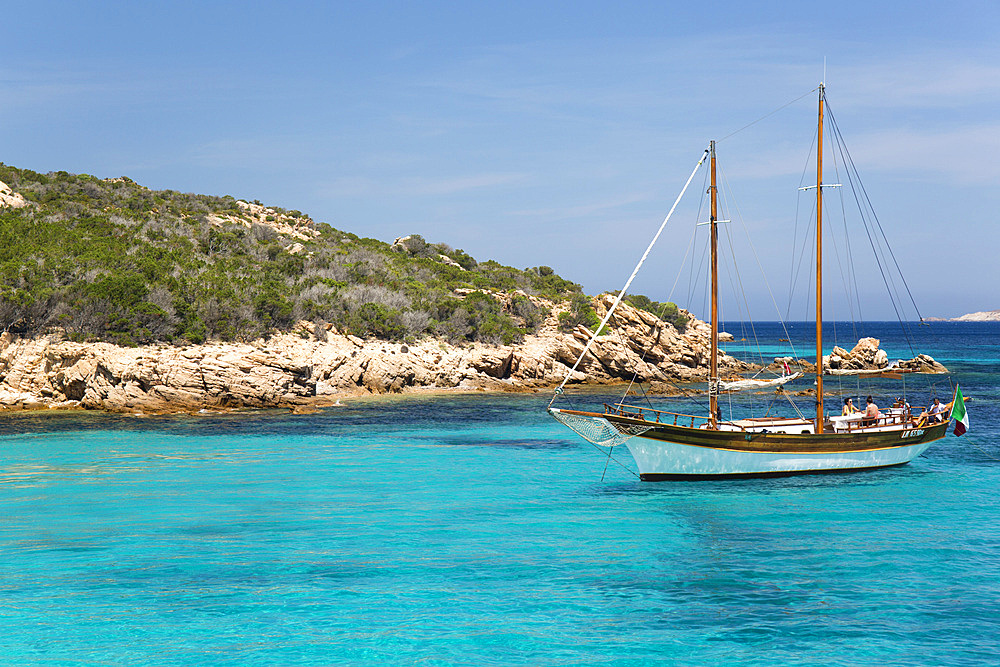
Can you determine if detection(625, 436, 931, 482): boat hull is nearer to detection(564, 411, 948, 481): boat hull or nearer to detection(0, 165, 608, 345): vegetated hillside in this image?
detection(564, 411, 948, 481): boat hull

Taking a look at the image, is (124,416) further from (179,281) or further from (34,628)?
(34,628)

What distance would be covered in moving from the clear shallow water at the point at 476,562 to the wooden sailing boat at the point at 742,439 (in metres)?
0.61

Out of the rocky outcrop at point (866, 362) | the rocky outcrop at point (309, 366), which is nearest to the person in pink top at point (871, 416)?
the rocky outcrop at point (309, 366)

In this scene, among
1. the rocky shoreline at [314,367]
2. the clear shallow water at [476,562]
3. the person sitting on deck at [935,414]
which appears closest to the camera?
the clear shallow water at [476,562]

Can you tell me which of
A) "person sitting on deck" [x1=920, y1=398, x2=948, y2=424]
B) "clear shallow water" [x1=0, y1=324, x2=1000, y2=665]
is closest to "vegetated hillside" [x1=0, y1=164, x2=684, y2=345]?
"clear shallow water" [x1=0, y1=324, x2=1000, y2=665]

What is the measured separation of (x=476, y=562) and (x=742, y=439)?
9229 mm

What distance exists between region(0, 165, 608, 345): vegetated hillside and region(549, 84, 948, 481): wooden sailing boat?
2352cm

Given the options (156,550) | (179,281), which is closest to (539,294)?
(179,281)

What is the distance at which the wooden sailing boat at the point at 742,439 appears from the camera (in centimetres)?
1822

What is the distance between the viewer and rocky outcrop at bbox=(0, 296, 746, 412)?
1193 inches

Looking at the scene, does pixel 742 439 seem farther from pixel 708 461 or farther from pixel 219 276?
pixel 219 276

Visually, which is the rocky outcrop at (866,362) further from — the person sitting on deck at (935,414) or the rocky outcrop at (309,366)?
the person sitting on deck at (935,414)

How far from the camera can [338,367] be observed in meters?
37.6

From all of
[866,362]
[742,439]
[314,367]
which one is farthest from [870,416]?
[866,362]
